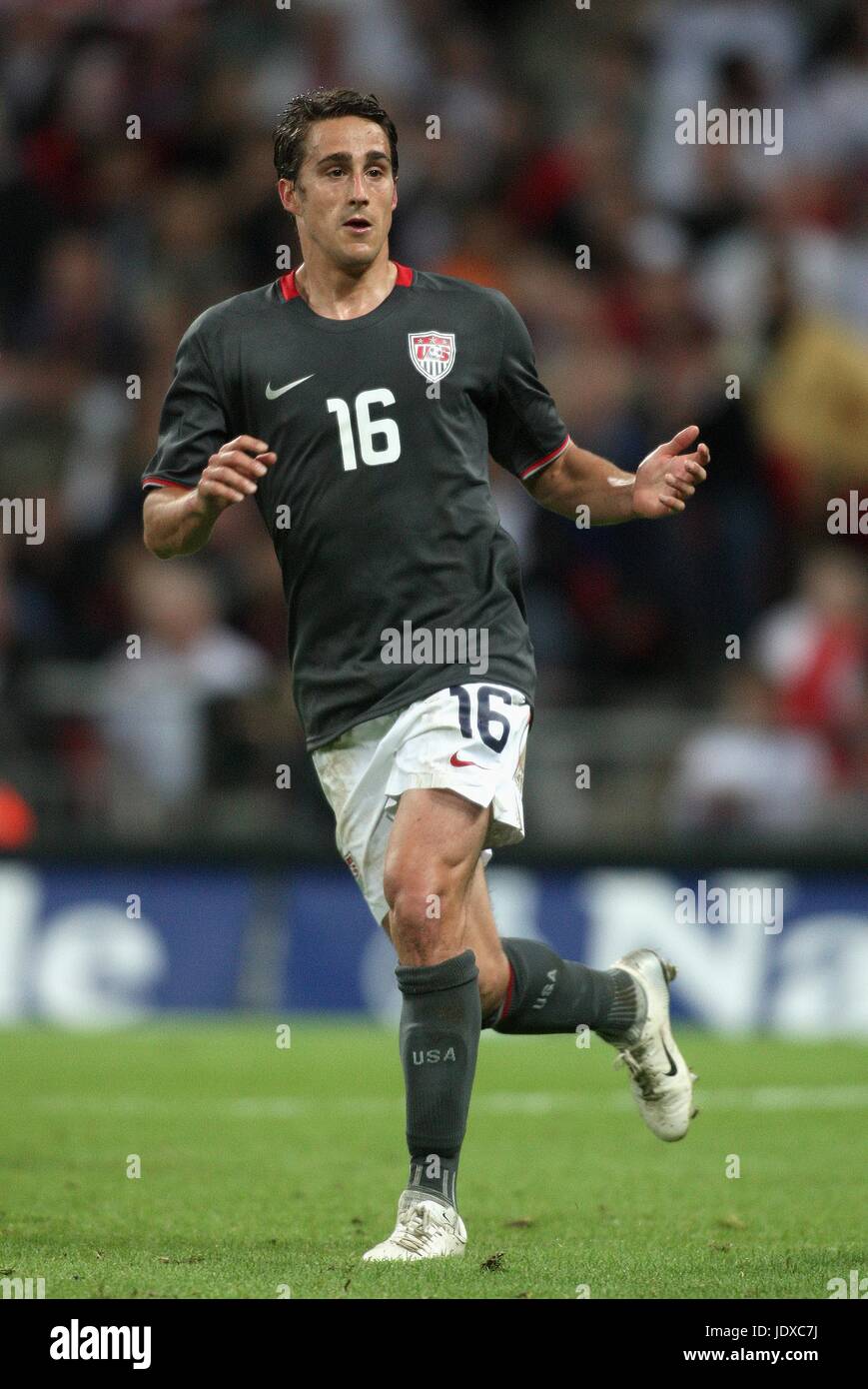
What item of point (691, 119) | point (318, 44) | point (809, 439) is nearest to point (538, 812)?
point (809, 439)

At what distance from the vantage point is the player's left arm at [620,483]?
5648mm

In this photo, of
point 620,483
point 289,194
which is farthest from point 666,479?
point 289,194

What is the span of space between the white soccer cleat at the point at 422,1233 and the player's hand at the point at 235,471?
164 cm

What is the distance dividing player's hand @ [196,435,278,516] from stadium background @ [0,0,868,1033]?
6632 millimetres

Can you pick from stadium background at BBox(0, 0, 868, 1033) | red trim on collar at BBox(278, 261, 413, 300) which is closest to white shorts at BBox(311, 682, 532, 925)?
red trim on collar at BBox(278, 261, 413, 300)

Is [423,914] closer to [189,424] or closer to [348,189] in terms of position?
[189,424]

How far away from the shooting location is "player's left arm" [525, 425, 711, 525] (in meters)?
5.65

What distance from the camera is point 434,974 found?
5223 mm

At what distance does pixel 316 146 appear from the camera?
556cm

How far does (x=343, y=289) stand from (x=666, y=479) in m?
0.94

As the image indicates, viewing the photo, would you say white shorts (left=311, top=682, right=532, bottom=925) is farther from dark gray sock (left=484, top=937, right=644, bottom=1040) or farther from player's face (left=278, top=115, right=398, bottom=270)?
player's face (left=278, top=115, right=398, bottom=270)

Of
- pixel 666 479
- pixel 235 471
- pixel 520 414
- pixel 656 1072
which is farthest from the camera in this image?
pixel 656 1072

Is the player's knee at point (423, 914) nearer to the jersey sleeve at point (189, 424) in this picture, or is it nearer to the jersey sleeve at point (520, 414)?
the jersey sleeve at point (189, 424)

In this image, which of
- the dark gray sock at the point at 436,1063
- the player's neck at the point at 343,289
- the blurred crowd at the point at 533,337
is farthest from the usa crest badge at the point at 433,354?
the blurred crowd at the point at 533,337
